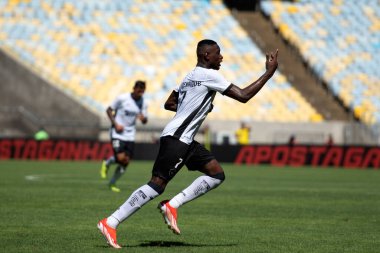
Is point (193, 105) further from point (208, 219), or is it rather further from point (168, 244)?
point (208, 219)

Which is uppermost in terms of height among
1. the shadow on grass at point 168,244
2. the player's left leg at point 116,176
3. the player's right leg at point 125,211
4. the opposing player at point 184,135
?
the opposing player at point 184,135

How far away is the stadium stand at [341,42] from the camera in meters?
Result: 45.4

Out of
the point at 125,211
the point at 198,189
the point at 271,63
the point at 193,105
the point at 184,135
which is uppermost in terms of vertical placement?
the point at 271,63

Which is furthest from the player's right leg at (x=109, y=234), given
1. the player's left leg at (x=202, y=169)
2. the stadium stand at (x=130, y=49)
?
the stadium stand at (x=130, y=49)

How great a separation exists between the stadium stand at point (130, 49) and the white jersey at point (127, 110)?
18.9 meters

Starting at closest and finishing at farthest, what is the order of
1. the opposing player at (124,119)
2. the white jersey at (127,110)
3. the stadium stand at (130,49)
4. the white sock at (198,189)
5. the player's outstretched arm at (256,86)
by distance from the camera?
the player's outstretched arm at (256,86) < the white sock at (198,189) < the opposing player at (124,119) < the white jersey at (127,110) < the stadium stand at (130,49)

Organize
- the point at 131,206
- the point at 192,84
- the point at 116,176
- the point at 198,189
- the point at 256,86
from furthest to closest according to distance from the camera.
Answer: the point at 116,176
the point at 198,189
the point at 192,84
the point at 131,206
the point at 256,86

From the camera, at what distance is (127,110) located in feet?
67.1

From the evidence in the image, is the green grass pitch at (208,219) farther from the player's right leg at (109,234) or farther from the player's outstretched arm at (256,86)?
the player's outstretched arm at (256,86)

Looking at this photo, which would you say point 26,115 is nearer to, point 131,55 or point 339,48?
point 131,55

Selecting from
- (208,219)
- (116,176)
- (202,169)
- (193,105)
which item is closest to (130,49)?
(116,176)

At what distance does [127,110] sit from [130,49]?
78.7 ft

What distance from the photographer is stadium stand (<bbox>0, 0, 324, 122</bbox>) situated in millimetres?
41531

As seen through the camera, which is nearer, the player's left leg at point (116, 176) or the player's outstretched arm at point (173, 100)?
the player's outstretched arm at point (173, 100)
